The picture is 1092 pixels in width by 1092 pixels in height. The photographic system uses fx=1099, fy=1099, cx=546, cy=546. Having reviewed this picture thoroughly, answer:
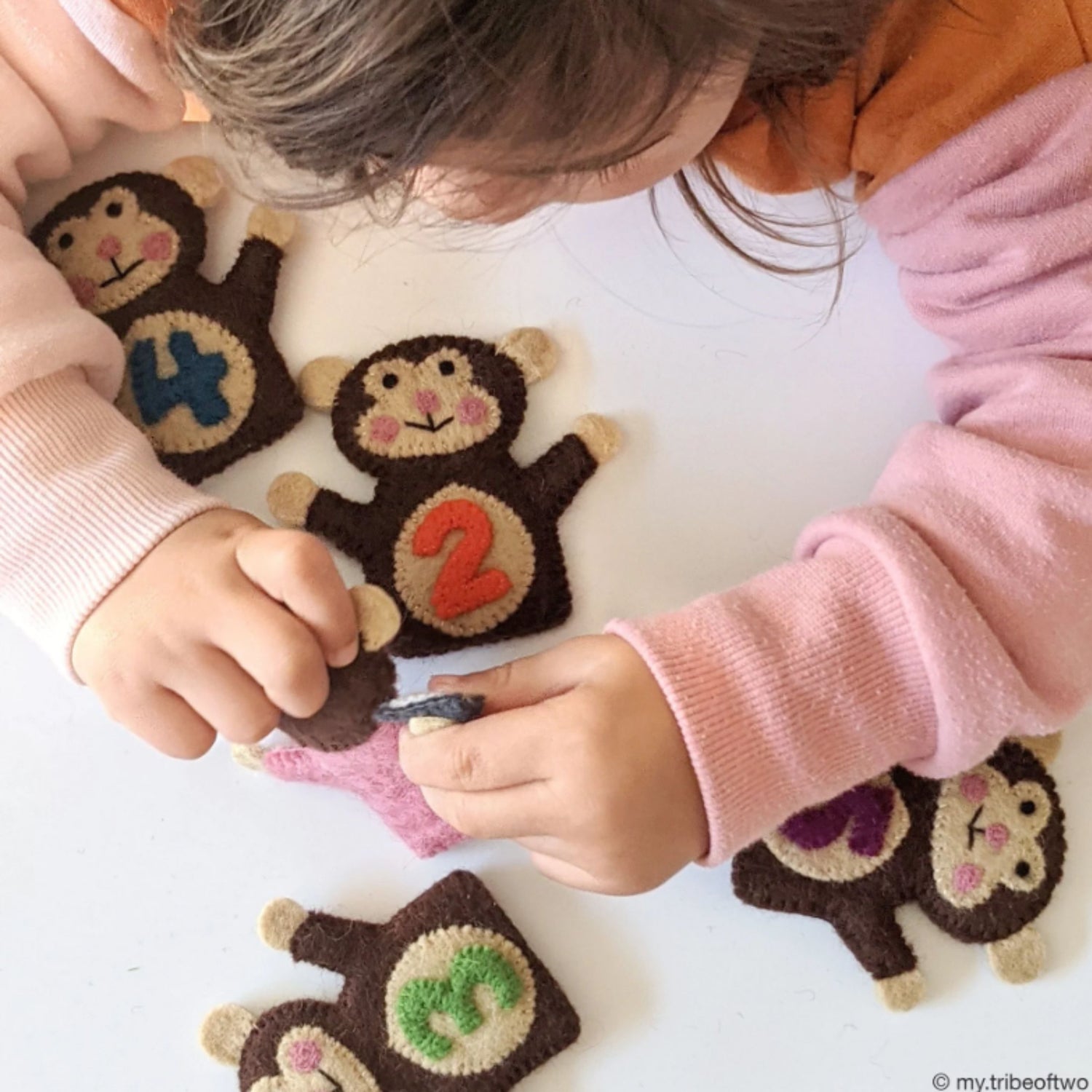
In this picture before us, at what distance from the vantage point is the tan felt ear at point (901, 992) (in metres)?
0.53

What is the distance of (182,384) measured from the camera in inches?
23.0

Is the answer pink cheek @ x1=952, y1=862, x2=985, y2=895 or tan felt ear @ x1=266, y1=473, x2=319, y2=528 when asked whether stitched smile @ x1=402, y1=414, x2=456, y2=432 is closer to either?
tan felt ear @ x1=266, y1=473, x2=319, y2=528

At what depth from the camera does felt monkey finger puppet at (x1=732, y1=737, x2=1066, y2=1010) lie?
20.9 inches

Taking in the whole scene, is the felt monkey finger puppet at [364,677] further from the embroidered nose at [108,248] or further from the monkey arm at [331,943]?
the embroidered nose at [108,248]

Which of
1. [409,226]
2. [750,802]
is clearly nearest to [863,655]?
[750,802]

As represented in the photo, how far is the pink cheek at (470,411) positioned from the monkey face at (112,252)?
18 cm

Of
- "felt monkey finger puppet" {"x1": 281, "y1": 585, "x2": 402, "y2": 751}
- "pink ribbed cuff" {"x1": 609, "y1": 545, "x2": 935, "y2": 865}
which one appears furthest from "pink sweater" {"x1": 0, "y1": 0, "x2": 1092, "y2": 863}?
"felt monkey finger puppet" {"x1": 281, "y1": 585, "x2": 402, "y2": 751}

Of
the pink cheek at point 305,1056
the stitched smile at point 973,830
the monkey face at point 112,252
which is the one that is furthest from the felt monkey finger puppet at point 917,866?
the monkey face at point 112,252

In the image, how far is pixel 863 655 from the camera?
0.50m

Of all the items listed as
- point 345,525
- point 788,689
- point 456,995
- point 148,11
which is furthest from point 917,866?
point 148,11

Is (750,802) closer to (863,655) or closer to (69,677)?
(863,655)

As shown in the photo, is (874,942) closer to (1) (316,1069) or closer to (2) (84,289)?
(1) (316,1069)

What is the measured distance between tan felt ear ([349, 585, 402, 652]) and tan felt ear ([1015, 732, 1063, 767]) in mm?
317

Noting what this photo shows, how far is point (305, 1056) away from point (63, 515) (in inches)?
11.0
